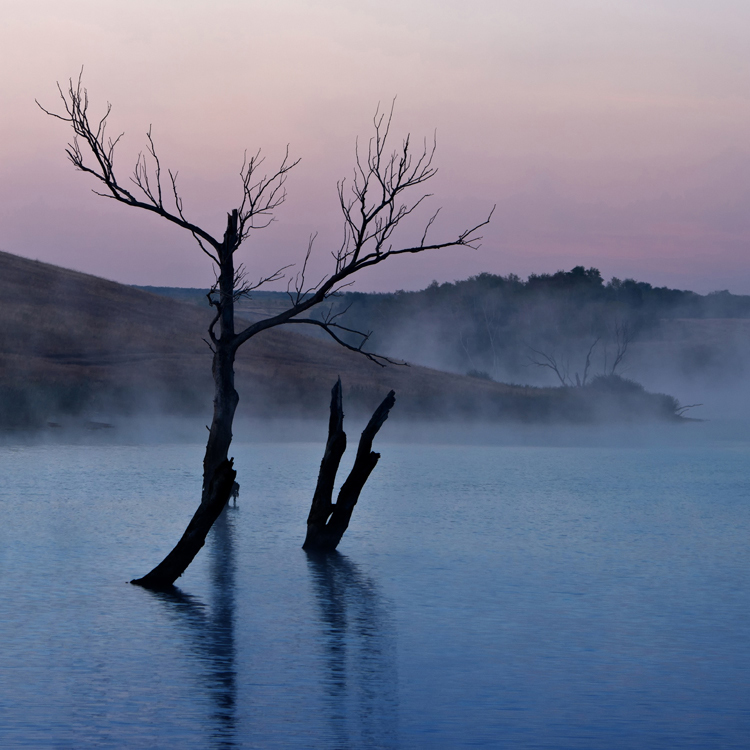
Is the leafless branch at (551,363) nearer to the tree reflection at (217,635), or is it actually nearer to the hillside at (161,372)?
the hillside at (161,372)

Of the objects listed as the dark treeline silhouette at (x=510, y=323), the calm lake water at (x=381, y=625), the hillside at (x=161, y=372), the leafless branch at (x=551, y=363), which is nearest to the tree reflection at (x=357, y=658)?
the calm lake water at (x=381, y=625)

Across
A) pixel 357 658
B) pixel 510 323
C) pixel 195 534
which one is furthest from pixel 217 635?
pixel 510 323

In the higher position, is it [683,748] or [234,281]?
[234,281]

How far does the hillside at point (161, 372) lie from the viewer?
192ft

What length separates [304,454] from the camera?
42438 millimetres

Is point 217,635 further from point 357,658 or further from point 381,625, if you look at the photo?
point 381,625

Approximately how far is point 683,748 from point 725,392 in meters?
131

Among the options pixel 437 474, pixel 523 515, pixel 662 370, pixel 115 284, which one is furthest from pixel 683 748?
pixel 662 370

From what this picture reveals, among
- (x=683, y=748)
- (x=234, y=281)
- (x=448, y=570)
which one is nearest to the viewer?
(x=683, y=748)

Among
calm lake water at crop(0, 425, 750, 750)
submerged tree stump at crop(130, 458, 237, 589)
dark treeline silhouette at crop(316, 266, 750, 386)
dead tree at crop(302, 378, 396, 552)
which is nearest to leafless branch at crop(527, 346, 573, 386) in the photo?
dark treeline silhouette at crop(316, 266, 750, 386)

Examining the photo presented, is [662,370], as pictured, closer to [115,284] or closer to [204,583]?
[115,284]

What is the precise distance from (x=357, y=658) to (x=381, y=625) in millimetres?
1650

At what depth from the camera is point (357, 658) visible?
450 inches

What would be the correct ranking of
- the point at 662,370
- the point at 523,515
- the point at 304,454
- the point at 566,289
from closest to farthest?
the point at 523,515 < the point at 304,454 < the point at 566,289 < the point at 662,370
